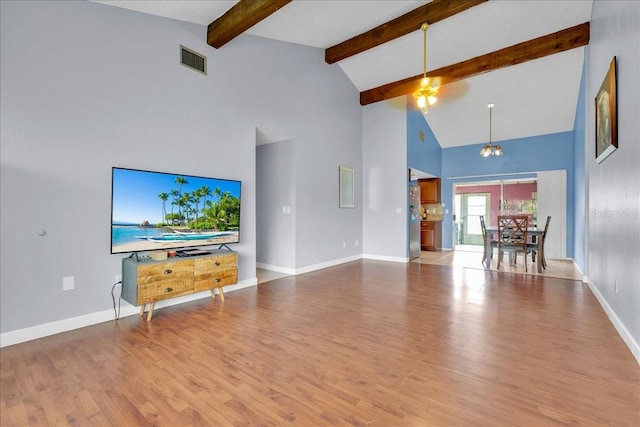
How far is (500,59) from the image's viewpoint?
5.30 m

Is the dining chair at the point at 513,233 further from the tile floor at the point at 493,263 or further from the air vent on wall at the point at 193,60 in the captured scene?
the air vent on wall at the point at 193,60

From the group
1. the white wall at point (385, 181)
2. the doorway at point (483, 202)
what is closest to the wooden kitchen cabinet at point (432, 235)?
the doorway at point (483, 202)

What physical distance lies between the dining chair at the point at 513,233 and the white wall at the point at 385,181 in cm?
182

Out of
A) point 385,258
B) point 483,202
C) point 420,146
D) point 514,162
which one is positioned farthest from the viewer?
point 483,202

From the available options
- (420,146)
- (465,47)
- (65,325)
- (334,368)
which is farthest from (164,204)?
(420,146)

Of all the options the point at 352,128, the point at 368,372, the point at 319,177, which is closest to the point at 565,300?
the point at 368,372

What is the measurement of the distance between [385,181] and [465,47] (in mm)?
2941

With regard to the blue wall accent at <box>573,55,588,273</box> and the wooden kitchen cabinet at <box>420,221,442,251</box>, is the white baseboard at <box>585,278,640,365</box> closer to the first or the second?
the blue wall accent at <box>573,55,588,273</box>

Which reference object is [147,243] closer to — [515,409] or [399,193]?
[515,409]

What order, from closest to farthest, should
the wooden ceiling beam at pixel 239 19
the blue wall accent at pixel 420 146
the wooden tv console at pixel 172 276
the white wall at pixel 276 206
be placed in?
1. the wooden tv console at pixel 172 276
2. the wooden ceiling beam at pixel 239 19
3. the white wall at pixel 276 206
4. the blue wall accent at pixel 420 146

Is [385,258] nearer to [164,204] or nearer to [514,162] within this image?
[514,162]

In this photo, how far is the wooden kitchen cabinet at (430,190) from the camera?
28.8 feet

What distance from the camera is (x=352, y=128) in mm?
6926

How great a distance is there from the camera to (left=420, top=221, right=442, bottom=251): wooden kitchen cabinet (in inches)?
340
